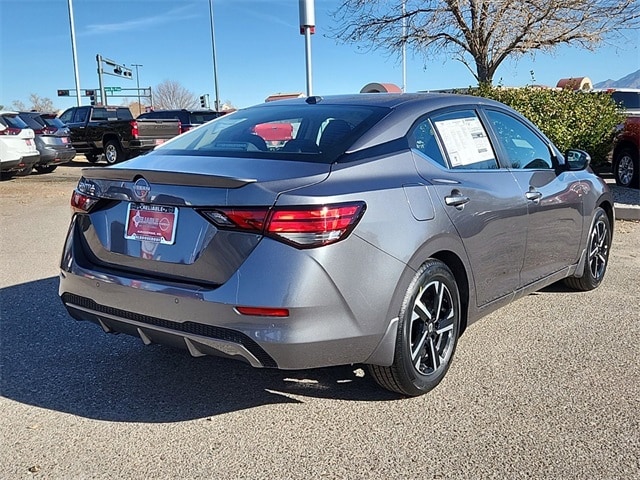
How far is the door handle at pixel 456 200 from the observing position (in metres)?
3.40

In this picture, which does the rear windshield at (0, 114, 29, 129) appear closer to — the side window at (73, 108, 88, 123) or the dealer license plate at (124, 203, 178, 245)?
the side window at (73, 108, 88, 123)

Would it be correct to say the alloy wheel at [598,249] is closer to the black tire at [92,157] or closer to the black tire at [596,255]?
the black tire at [596,255]

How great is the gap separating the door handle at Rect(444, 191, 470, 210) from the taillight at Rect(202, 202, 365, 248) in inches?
33.9

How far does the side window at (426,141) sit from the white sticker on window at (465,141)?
91 millimetres

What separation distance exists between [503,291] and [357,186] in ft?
5.14

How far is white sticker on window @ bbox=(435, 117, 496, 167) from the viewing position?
3.71 meters

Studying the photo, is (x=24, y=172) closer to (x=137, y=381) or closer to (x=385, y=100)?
(x=137, y=381)

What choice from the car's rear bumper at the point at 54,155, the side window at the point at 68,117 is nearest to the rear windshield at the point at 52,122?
the car's rear bumper at the point at 54,155

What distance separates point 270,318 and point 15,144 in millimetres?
12438

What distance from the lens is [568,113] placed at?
10461mm

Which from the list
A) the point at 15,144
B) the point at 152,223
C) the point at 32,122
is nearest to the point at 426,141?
the point at 152,223

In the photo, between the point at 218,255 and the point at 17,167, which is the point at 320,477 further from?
the point at 17,167

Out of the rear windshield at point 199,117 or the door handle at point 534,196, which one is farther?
the rear windshield at point 199,117

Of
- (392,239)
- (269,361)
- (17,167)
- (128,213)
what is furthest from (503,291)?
(17,167)
